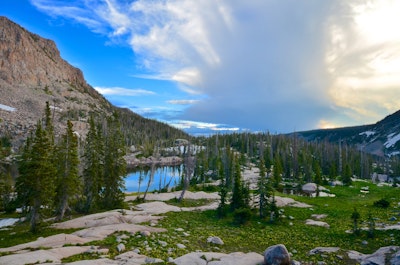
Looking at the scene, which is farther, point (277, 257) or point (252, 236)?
point (252, 236)

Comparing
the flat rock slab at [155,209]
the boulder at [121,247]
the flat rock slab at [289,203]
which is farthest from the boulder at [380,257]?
the flat rock slab at [155,209]

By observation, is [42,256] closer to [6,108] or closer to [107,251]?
[107,251]

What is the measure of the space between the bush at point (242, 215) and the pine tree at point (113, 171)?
18.9 meters

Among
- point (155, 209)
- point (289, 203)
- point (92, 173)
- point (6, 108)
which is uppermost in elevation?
point (6, 108)

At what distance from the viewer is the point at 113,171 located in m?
44.1

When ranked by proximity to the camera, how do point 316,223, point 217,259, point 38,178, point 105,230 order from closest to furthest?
point 217,259
point 105,230
point 38,178
point 316,223

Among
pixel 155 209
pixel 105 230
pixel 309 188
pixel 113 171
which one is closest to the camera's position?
pixel 105 230

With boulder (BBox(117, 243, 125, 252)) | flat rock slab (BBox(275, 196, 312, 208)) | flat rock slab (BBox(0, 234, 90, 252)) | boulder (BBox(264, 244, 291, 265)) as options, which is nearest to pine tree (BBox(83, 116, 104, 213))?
flat rock slab (BBox(0, 234, 90, 252))

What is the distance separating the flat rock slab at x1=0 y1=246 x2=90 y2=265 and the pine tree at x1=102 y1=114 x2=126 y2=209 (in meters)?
22.4

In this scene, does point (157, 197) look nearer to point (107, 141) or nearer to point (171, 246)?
point (107, 141)

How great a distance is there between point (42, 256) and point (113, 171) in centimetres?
2607

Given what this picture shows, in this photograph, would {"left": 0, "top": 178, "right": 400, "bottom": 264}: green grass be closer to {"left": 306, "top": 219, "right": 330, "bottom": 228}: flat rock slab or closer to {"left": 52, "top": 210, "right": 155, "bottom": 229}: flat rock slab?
{"left": 306, "top": 219, "right": 330, "bottom": 228}: flat rock slab

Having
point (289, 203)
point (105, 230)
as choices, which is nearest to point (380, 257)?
point (105, 230)

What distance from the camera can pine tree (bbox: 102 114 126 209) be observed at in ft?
140
